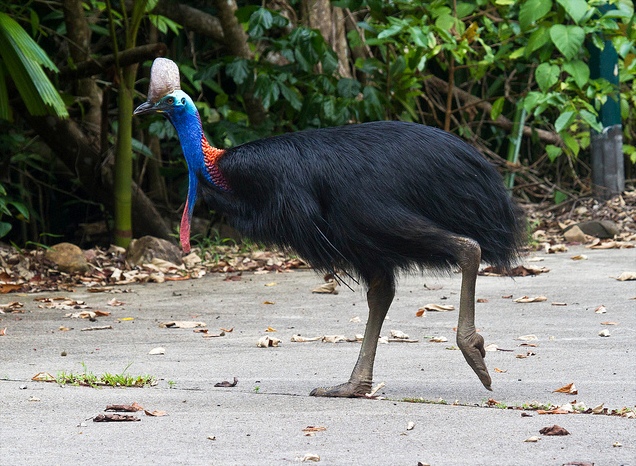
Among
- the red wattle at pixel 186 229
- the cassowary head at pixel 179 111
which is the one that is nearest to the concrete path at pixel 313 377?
the red wattle at pixel 186 229

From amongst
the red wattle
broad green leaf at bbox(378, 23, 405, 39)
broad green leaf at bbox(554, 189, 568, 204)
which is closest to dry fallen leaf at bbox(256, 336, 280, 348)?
the red wattle

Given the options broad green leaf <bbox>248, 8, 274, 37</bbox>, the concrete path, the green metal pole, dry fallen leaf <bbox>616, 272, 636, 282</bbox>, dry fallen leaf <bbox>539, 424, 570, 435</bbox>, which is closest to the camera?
the concrete path

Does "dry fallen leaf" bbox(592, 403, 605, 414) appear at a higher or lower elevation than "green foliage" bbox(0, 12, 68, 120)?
lower

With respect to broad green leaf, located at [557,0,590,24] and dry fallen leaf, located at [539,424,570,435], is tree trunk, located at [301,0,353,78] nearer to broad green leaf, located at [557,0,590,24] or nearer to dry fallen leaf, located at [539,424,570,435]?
broad green leaf, located at [557,0,590,24]

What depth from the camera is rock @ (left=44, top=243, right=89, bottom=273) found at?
296 inches

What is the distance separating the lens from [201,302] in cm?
638

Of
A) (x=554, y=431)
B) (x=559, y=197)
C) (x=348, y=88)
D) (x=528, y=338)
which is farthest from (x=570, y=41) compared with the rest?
(x=554, y=431)

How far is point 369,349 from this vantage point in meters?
3.98

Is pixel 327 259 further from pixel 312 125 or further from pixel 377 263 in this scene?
pixel 312 125

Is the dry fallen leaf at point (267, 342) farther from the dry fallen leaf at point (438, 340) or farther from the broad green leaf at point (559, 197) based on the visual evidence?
the broad green leaf at point (559, 197)

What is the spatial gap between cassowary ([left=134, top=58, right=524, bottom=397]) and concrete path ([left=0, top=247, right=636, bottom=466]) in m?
0.36

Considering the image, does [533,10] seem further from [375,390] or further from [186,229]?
[375,390]

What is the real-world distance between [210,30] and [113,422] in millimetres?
6489

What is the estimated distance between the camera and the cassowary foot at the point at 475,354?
3.72 metres
